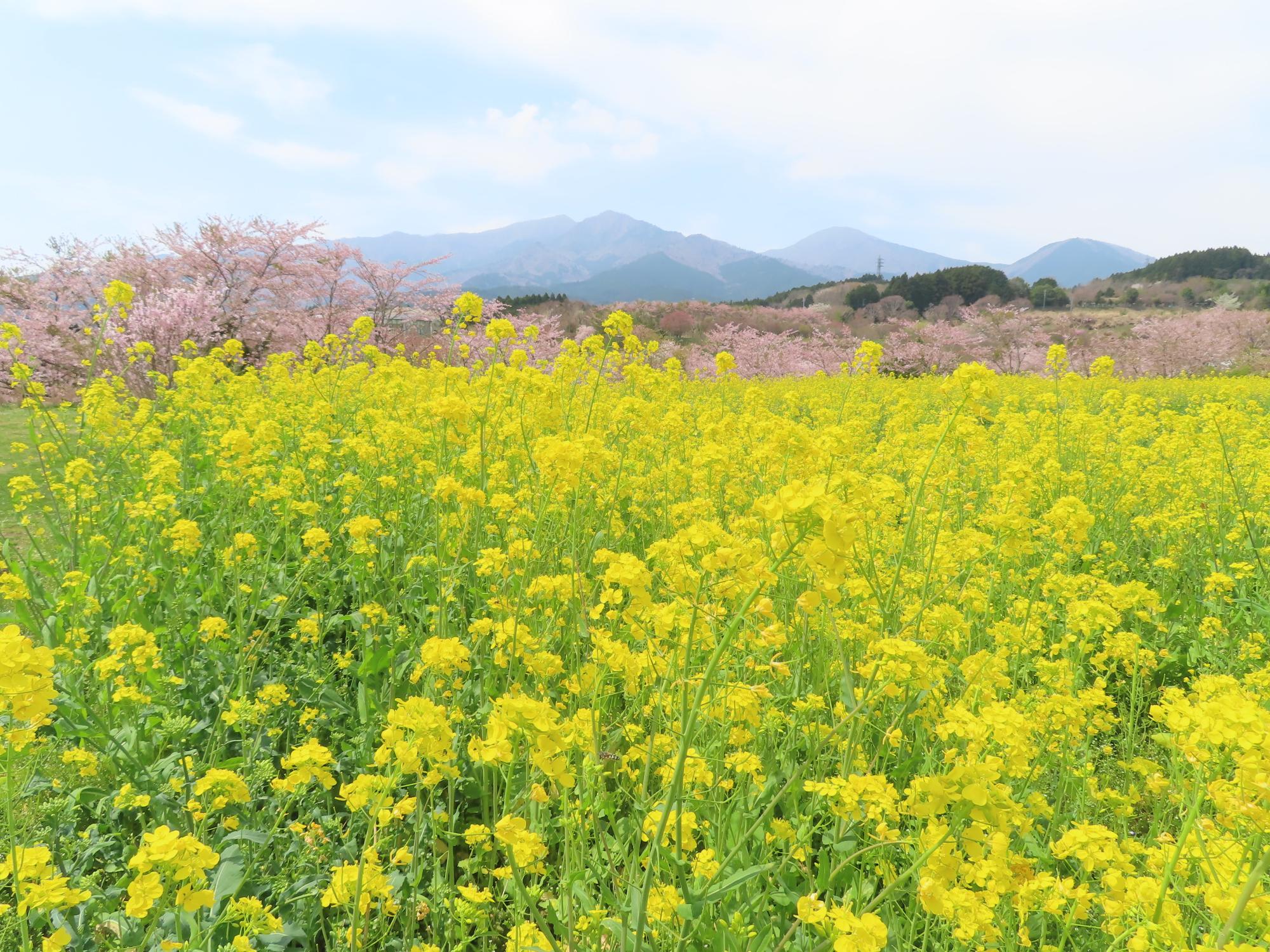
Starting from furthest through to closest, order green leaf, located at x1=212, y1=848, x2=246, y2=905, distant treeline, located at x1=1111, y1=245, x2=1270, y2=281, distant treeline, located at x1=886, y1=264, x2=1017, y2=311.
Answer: distant treeline, located at x1=1111, y1=245, x2=1270, y2=281 < distant treeline, located at x1=886, y1=264, x2=1017, y2=311 < green leaf, located at x1=212, y1=848, x2=246, y2=905

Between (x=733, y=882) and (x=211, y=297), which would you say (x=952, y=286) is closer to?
(x=211, y=297)

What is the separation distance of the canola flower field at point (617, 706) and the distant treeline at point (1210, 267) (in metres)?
64.7

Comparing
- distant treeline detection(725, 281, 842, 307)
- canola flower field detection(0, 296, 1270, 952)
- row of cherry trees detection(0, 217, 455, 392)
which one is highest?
distant treeline detection(725, 281, 842, 307)

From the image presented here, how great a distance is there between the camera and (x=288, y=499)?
3588mm

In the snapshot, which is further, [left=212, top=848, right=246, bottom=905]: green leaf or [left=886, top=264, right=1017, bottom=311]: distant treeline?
[left=886, top=264, right=1017, bottom=311]: distant treeline

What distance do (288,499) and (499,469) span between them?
117cm

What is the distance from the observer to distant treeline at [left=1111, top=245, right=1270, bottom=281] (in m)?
51.2

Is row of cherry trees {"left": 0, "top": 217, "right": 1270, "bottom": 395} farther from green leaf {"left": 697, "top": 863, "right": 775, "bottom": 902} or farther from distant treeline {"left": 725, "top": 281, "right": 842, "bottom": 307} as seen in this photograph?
distant treeline {"left": 725, "top": 281, "right": 842, "bottom": 307}

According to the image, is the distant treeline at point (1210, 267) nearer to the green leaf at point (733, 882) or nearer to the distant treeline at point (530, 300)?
the distant treeline at point (530, 300)

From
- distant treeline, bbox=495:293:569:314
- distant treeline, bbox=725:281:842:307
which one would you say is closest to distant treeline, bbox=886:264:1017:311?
distant treeline, bbox=725:281:842:307

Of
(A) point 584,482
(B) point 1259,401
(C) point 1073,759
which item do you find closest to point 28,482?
(A) point 584,482

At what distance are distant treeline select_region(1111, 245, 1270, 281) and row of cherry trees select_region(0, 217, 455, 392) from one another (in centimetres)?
6240

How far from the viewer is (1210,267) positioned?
52688 millimetres

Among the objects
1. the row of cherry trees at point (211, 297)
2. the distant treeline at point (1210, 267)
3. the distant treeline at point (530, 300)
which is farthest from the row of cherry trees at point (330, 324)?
the distant treeline at point (1210, 267)
